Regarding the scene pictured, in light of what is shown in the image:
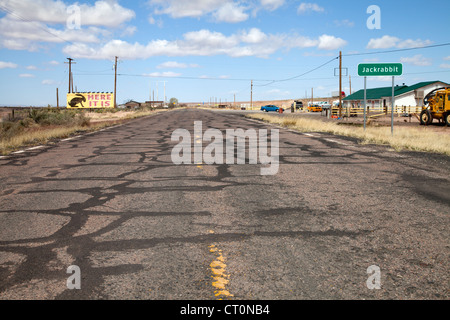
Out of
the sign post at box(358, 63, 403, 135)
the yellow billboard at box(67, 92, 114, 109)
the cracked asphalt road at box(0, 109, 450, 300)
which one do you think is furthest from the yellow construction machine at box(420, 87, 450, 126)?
the yellow billboard at box(67, 92, 114, 109)

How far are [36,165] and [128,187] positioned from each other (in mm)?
3861

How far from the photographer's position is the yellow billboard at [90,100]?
3231 inches

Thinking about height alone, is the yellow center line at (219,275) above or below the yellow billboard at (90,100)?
below

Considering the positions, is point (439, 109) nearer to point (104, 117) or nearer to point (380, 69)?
point (380, 69)

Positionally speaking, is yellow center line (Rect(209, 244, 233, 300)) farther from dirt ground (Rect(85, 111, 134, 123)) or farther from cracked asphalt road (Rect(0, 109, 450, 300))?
dirt ground (Rect(85, 111, 134, 123))

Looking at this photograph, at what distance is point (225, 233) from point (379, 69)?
42.5 feet

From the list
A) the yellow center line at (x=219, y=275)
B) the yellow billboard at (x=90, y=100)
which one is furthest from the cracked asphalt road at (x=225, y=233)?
the yellow billboard at (x=90, y=100)

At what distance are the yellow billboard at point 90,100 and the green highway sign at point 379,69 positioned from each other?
74.7 metres

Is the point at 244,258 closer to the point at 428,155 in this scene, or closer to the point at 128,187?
the point at 128,187

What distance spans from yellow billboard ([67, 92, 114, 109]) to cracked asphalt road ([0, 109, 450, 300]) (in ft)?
259

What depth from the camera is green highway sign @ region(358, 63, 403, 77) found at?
47.8ft

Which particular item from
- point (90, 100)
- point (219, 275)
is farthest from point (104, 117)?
point (219, 275)

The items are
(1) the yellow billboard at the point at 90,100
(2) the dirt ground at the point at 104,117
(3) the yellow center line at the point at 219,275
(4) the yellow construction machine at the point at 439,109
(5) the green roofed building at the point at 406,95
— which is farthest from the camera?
(1) the yellow billboard at the point at 90,100

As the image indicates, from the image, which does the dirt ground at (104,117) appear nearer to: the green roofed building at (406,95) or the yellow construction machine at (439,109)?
the yellow construction machine at (439,109)
